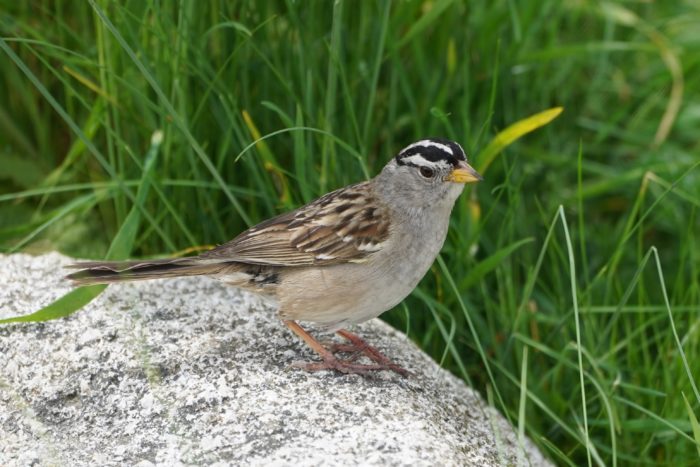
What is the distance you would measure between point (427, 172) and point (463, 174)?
13 cm

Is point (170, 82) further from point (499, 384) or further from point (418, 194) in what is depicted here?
point (499, 384)

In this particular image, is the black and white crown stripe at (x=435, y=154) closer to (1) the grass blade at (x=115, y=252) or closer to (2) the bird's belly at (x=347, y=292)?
(2) the bird's belly at (x=347, y=292)

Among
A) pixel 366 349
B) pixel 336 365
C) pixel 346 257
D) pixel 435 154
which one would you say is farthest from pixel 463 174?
pixel 336 365

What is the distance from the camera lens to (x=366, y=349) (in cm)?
340

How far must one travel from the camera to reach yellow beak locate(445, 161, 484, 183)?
339cm

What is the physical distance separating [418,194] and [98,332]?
3.74 ft

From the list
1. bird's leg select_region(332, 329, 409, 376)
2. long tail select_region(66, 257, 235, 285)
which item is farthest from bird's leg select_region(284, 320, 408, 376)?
long tail select_region(66, 257, 235, 285)

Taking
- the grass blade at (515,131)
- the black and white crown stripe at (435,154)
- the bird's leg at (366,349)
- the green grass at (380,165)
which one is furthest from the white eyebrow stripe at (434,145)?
the bird's leg at (366,349)

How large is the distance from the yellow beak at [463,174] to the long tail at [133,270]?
2.77 feet

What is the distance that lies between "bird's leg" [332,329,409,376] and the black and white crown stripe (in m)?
0.61

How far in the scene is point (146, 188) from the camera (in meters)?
3.61

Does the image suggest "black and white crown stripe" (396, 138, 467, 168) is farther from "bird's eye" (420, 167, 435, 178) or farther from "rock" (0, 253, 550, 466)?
"rock" (0, 253, 550, 466)

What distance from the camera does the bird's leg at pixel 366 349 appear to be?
327cm

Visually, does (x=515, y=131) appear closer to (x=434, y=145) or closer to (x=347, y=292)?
(x=434, y=145)
